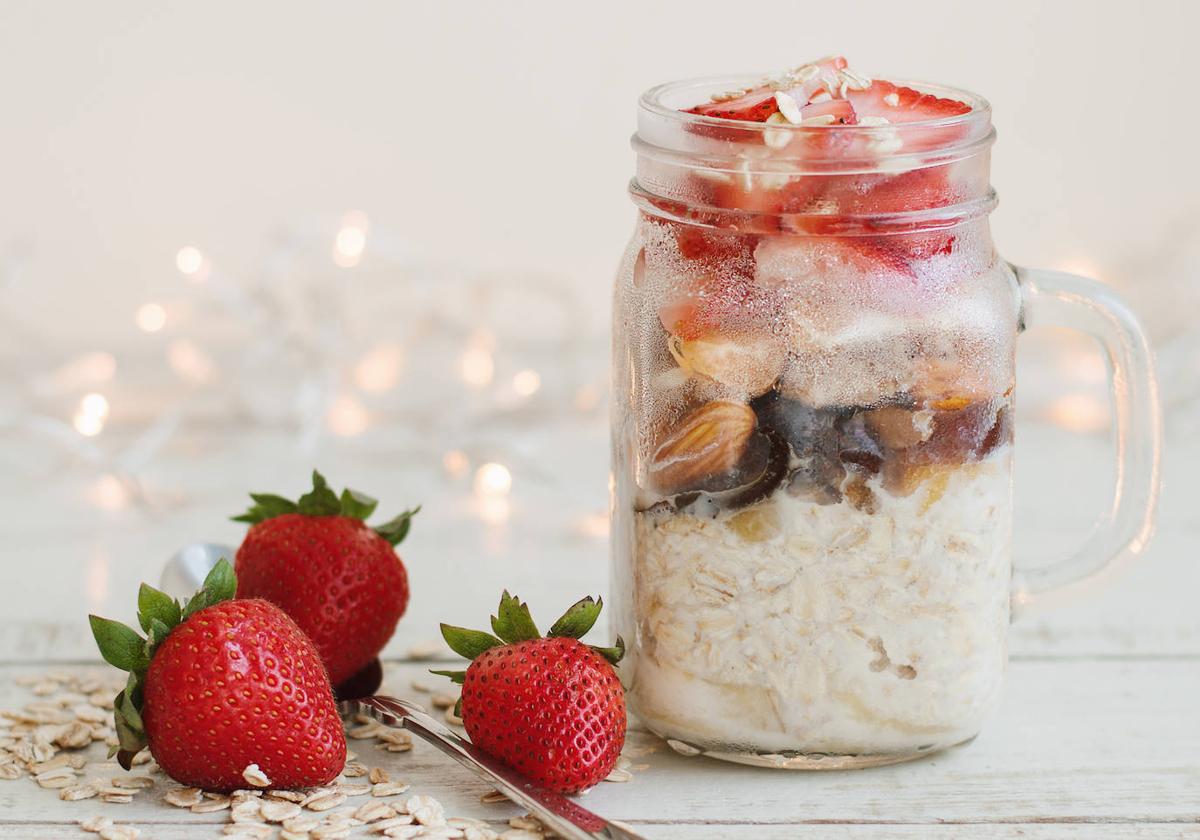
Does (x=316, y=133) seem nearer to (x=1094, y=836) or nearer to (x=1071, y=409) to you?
(x=1071, y=409)

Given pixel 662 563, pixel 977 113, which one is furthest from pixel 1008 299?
pixel 662 563

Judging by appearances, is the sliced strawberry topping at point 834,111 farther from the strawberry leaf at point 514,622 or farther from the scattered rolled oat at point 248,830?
the scattered rolled oat at point 248,830

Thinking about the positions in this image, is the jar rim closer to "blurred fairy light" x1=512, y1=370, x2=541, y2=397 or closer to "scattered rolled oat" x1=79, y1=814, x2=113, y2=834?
"scattered rolled oat" x1=79, y1=814, x2=113, y2=834

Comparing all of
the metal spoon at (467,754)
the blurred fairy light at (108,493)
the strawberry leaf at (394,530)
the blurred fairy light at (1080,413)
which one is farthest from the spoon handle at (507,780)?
the blurred fairy light at (1080,413)

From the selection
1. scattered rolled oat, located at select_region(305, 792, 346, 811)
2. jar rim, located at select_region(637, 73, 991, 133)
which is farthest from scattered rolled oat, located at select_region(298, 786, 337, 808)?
jar rim, located at select_region(637, 73, 991, 133)

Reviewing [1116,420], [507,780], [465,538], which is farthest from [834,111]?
[465,538]

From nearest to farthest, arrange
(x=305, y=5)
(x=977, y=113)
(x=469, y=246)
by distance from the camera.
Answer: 1. (x=977, y=113)
2. (x=305, y=5)
3. (x=469, y=246)
